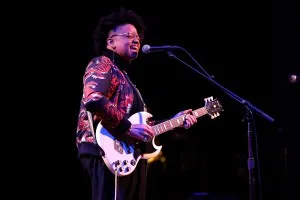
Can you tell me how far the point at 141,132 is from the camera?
11.4 feet

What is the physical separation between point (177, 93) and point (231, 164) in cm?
146

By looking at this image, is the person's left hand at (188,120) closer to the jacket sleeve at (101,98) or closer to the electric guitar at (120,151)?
the electric guitar at (120,151)

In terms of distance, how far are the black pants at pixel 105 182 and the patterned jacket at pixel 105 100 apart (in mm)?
102

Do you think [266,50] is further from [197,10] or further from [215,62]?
[197,10]

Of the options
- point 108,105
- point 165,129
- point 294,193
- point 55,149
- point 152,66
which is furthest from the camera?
point 152,66

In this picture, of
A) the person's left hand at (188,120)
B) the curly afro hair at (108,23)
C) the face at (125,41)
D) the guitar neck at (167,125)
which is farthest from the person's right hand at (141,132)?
the curly afro hair at (108,23)

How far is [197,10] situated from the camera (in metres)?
6.91

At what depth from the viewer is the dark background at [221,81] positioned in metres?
5.93

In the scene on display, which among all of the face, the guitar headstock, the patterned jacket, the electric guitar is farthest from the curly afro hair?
the guitar headstock

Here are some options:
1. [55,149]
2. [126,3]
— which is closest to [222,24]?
[126,3]

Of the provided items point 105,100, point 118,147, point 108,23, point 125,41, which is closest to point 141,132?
point 118,147

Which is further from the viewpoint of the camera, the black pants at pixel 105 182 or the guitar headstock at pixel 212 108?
the guitar headstock at pixel 212 108

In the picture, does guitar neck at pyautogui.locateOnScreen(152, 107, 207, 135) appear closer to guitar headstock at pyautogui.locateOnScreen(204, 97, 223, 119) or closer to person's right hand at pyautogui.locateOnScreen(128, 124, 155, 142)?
person's right hand at pyautogui.locateOnScreen(128, 124, 155, 142)

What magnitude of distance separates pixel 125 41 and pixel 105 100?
763 mm
